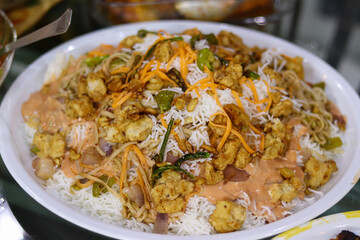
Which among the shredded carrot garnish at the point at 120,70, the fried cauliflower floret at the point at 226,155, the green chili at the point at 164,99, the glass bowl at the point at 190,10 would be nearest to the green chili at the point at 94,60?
the shredded carrot garnish at the point at 120,70

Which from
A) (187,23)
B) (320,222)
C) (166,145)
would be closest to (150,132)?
(166,145)

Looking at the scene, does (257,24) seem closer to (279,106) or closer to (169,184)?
(279,106)

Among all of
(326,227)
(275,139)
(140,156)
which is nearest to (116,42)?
(140,156)

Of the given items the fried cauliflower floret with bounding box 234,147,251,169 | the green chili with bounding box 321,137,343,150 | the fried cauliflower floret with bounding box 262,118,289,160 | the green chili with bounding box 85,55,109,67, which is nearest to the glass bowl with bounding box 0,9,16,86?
the green chili with bounding box 85,55,109,67

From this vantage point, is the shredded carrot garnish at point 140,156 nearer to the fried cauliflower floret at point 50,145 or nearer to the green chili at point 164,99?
the green chili at point 164,99

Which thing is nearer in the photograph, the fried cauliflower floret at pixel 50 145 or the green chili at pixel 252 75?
the fried cauliflower floret at pixel 50 145
